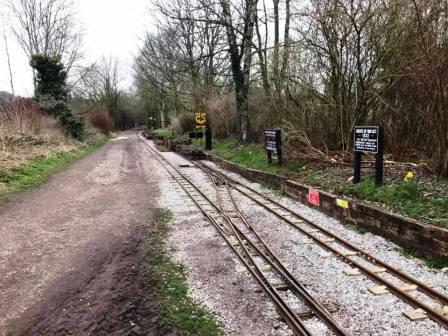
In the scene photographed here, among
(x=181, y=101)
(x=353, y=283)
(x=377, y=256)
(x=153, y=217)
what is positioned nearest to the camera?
(x=353, y=283)

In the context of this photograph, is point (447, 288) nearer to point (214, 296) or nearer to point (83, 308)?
point (214, 296)

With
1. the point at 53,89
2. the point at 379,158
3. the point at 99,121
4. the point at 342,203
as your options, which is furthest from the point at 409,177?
the point at 99,121

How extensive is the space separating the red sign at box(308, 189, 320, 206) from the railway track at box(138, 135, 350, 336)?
1.60m

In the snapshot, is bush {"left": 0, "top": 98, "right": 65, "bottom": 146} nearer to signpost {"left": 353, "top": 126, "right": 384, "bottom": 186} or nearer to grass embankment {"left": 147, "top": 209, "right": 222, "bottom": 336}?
grass embankment {"left": 147, "top": 209, "right": 222, "bottom": 336}

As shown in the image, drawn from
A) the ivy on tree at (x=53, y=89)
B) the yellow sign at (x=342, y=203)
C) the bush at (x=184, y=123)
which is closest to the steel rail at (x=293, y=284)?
the yellow sign at (x=342, y=203)

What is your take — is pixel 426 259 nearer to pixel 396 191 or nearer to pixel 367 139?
pixel 396 191

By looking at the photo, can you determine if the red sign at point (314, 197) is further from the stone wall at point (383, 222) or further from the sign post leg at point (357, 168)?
the sign post leg at point (357, 168)

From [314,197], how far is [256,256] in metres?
3.05

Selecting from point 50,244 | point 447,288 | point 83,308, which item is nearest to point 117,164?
point 50,244

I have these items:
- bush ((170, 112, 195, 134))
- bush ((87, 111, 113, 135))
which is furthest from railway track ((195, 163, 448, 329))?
bush ((87, 111, 113, 135))

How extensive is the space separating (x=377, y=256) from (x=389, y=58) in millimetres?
5138

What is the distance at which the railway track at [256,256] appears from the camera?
3765 millimetres

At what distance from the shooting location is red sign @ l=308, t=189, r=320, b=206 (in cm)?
802

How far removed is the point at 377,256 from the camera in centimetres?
528
